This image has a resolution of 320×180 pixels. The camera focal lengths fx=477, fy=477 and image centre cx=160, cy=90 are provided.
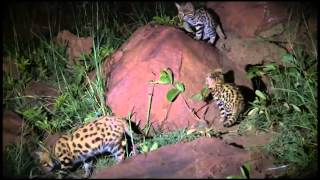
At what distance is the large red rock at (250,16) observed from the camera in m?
9.72

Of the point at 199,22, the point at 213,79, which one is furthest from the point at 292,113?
the point at 199,22

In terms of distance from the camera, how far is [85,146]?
6.60m

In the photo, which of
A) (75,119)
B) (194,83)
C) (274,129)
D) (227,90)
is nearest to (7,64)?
(75,119)

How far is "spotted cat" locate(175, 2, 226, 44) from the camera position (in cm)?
898

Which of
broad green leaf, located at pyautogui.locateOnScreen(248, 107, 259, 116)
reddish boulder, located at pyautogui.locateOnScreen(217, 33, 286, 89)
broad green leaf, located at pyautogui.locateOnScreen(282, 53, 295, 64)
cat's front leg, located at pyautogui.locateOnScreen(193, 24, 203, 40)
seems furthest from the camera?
cat's front leg, located at pyautogui.locateOnScreen(193, 24, 203, 40)

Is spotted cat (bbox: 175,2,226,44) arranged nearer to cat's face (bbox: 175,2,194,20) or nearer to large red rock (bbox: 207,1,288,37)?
cat's face (bbox: 175,2,194,20)

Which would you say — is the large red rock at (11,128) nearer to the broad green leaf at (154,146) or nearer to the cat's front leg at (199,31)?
the broad green leaf at (154,146)

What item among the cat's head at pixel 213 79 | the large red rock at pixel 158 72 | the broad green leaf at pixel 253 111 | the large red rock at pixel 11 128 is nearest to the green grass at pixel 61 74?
the large red rock at pixel 11 128

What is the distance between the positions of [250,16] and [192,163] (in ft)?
16.3

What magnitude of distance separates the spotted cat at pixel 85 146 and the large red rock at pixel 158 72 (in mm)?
966

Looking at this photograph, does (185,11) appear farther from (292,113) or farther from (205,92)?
(292,113)

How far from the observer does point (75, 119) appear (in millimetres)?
7719

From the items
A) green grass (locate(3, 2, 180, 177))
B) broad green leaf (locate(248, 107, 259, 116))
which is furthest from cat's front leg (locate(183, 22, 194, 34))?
broad green leaf (locate(248, 107, 259, 116))

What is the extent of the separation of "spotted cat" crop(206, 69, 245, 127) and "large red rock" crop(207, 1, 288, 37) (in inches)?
93.4
